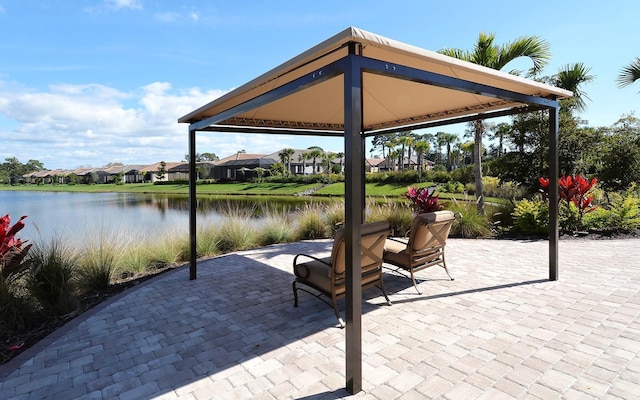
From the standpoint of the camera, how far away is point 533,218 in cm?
758

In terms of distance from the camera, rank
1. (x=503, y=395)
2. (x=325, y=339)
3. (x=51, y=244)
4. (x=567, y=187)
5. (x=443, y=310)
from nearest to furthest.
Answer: (x=503, y=395), (x=325, y=339), (x=443, y=310), (x=51, y=244), (x=567, y=187)

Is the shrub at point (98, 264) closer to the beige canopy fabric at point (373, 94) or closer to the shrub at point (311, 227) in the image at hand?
the beige canopy fabric at point (373, 94)

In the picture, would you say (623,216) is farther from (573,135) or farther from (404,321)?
(404,321)

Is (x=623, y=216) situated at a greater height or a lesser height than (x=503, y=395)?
greater

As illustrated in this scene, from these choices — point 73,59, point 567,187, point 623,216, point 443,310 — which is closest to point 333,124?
point 443,310

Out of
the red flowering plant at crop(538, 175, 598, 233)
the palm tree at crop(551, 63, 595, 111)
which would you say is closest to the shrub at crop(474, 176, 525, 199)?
the palm tree at crop(551, 63, 595, 111)

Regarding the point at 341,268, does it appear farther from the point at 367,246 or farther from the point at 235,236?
the point at 235,236

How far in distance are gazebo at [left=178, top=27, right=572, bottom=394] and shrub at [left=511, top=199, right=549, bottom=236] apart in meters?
3.45

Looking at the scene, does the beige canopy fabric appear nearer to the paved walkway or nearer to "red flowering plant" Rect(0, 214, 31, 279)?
the paved walkway

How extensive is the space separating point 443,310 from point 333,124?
4.89 m

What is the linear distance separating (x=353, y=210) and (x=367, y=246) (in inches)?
45.3

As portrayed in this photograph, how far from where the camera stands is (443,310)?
3.53m

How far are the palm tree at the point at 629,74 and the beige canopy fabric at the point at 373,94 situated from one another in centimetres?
819

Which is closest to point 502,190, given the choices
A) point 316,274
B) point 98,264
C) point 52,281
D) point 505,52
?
point 505,52
